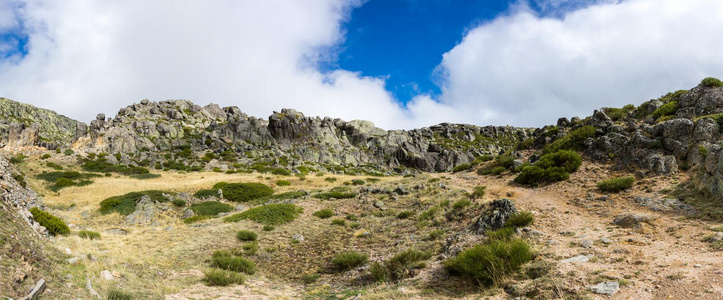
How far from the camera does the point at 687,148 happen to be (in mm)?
16781

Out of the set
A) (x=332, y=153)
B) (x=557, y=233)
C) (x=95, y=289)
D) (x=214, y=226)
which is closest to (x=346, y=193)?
(x=214, y=226)

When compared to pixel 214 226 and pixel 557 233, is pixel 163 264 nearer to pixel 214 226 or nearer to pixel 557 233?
pixel 214 226

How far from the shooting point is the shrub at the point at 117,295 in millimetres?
7719

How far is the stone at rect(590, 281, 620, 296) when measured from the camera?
6.59 m

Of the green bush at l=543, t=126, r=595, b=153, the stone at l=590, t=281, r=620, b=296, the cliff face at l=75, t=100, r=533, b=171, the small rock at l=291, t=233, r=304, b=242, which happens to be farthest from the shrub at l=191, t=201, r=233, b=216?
the cliff face at l=75, t=100, r=533, b=171

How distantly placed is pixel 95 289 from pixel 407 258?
9.07m

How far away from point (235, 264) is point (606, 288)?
11.9 meters

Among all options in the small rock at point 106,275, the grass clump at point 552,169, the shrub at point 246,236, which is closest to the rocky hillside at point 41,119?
the shrub at point 246,236

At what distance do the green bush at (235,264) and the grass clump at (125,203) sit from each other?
16.1 meters

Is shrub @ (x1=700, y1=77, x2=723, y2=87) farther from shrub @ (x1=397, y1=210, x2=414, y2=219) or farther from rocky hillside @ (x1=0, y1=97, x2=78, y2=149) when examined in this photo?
rocky hillside @ (x1=0, y1=97, x2=78, y2=149)

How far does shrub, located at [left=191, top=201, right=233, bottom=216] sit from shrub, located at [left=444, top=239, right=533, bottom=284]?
69.1 feet

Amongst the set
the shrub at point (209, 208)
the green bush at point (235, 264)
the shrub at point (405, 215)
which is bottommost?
the green bush at point (235, 264)

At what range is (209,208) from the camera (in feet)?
83.8

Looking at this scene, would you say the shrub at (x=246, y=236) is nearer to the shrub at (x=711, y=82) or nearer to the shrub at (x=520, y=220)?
the shrub at (x=520, y=220)
